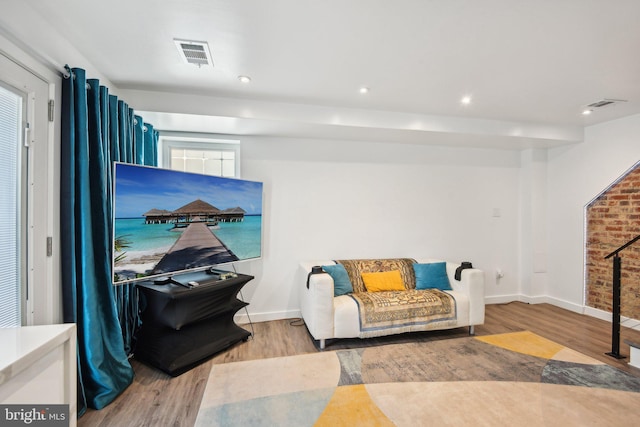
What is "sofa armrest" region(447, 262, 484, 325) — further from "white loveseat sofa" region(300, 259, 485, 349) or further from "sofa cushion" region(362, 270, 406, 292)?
"sofa cushion" region(362, 270, 406, 292)

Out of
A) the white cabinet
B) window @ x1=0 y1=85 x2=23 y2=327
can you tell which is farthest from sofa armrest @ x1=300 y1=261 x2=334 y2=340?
window @ x1=0 y1=85 x2=23 y2=327

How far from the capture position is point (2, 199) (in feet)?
5.18

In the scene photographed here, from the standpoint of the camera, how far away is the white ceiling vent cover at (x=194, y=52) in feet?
6.73

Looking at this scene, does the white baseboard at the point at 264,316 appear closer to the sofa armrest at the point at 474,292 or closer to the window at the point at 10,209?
the sofa armrest at the point at 474,292

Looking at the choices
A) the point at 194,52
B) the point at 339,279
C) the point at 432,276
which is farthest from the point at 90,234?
the point at 432,276

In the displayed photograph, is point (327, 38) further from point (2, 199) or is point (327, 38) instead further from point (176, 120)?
point (2, 199)

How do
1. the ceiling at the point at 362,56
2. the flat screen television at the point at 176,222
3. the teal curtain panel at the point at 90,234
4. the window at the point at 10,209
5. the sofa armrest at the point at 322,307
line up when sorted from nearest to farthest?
1. the window at the point at 10,209
2. the ceiling at the point at 362,56
3. the teal curtain panel at the point at 90,234
4. the flat screen television at the point at 176,222
5. the sofa armrest at the point at 322,307

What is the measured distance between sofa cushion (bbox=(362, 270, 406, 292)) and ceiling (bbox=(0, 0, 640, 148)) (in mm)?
1659

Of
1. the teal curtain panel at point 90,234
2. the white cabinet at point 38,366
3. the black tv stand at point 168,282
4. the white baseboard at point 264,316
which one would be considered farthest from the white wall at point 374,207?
the white cabinet at point 38,366

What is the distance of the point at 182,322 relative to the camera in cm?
247

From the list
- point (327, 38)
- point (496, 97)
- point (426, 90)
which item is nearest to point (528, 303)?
point (496, 97)

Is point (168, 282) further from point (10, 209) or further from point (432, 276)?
point (432, 276)

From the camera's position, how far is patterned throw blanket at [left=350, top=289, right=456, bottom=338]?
298 centimetres

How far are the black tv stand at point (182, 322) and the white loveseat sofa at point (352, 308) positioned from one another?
759mm
